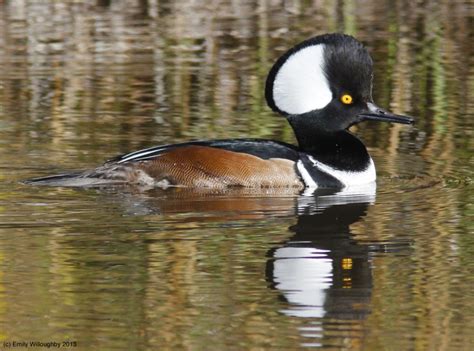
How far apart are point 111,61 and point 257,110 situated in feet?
11.2

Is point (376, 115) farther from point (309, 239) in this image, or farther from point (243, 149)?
point (309, 239)

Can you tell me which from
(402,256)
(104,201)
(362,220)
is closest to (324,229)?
(362,220)

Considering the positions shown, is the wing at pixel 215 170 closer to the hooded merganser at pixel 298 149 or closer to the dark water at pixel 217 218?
the hooded merganser at pixel 298 149

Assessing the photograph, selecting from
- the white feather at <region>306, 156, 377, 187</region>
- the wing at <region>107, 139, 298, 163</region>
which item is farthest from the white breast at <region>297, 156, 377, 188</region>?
the wing at <region>107, 139, 298, 163</region>

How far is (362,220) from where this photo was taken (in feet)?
32.1

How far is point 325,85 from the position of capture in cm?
1106

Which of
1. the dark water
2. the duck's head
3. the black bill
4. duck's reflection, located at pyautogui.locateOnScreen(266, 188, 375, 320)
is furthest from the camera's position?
the black bill

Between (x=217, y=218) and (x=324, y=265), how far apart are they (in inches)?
61.1

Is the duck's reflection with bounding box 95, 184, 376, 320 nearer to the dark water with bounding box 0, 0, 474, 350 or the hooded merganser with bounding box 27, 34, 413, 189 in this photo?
the dark water with bounding box 0, 0, 474, 350

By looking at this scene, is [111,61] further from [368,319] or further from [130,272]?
[368,319]

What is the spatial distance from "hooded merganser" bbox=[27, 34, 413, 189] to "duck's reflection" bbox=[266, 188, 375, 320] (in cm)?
52

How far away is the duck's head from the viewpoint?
10.8 metres

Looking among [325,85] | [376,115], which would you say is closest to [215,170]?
[325,85]

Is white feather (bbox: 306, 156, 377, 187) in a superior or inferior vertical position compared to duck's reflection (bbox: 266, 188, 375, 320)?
inferior
